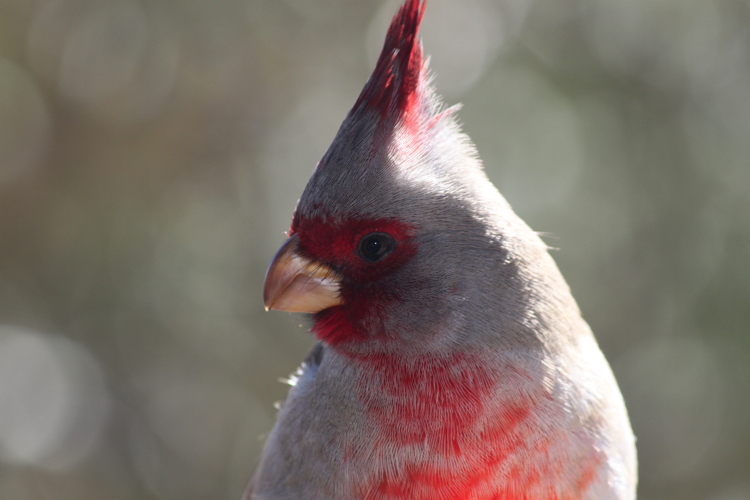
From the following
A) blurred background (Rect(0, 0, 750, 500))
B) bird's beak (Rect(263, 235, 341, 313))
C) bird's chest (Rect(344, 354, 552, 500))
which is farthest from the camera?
blurred background (Rect(0, 0, 750, 500))

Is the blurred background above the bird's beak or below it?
above

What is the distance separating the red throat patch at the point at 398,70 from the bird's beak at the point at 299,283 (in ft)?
1.16

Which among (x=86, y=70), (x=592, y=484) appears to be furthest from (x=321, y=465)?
(x=86, y=70)

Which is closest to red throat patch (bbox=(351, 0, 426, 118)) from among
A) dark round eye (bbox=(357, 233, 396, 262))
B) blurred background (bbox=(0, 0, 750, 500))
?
dark round eye (bbox=(357, 233, 396, 262))

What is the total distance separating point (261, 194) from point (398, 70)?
2.38 m

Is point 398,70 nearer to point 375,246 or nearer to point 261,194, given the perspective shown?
point 375,246

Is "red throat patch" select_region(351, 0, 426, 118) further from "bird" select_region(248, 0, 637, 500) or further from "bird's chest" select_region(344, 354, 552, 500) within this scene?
"bird's chest" select_region(344, 354, 552, 500)

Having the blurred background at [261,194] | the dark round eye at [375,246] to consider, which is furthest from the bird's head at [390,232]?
the blurred background at [261,194]

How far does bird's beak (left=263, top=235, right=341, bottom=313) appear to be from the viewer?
153cm

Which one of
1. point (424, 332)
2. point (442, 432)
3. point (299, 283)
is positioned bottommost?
point (442, 432)

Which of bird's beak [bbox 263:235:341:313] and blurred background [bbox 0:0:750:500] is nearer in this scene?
bird's beak [bbox 263:235:341:313]

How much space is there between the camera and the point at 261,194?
3824mm

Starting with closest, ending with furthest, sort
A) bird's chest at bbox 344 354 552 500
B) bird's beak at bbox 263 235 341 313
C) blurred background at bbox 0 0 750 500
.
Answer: bird's chest at bbox 344 354 552 500 < bird's beak at bbox 263 235 341 313 < blurred background at bbox 0 0 750 500

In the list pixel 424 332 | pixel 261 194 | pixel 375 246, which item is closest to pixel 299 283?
pixel 375 246
